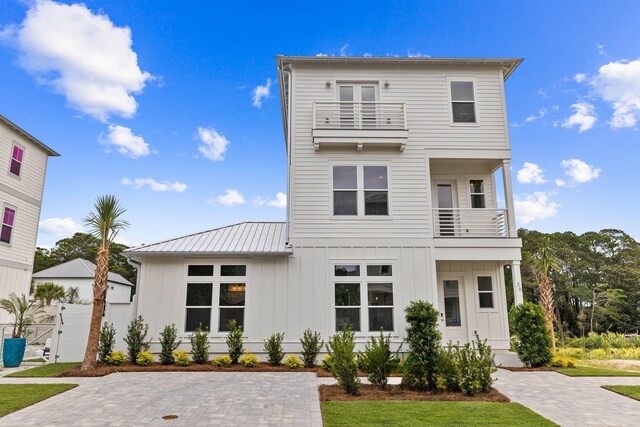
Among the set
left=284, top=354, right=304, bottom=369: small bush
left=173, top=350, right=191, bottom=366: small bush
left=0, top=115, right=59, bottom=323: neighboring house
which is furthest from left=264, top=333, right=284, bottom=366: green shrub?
left=0, top=115, right=59, bottom=323: neighboring house

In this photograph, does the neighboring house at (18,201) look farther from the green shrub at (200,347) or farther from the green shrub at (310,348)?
the green shrub at (310,348)

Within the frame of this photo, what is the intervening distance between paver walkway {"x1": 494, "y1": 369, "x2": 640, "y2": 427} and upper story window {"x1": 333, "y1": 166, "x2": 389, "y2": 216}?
5818 millimetres

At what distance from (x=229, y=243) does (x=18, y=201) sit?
12.9m

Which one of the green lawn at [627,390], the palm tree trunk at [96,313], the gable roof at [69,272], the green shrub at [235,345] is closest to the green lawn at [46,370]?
the palm tree trunk at [96,313]

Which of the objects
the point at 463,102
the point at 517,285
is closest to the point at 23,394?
the point at 517,285

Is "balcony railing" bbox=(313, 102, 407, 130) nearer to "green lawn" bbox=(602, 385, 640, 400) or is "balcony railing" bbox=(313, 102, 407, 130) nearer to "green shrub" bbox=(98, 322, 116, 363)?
"green lawn" bbox=(602, 385, 640, 400)

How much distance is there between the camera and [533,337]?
10617 mm

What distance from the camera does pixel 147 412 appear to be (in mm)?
6109

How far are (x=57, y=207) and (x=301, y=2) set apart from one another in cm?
1798

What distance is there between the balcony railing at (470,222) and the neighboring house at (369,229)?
0.16 feet

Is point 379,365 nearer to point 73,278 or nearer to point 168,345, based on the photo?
point 168,345

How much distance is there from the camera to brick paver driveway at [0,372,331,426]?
18.7 ft

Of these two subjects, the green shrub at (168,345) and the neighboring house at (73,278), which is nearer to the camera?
the green shrub at (168,345)

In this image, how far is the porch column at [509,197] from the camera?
1180cm
